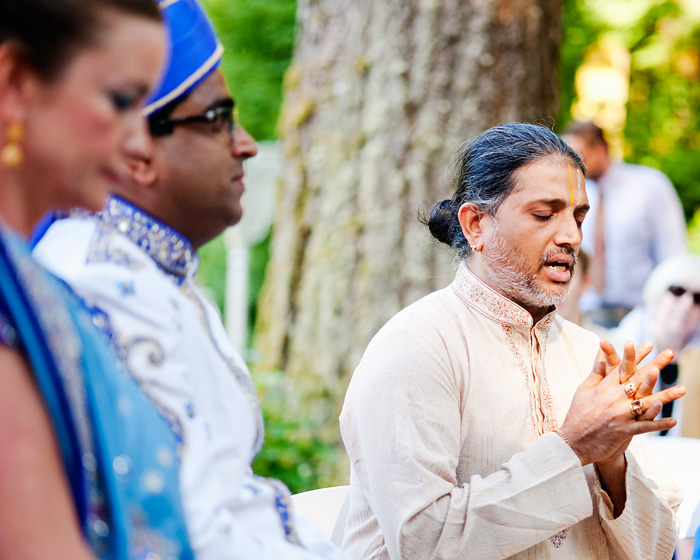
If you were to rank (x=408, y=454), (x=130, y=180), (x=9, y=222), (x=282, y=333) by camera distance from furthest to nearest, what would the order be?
(x=282, y=333) → (x=408, y=454) → (x=130, y=180) → (x=9, y=222)

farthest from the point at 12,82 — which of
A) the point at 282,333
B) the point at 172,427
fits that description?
the point at 282,333

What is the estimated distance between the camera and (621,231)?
599 cm

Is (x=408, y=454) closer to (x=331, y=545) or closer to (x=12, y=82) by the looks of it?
(x=331, y=545)

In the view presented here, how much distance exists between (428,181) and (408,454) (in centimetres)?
319

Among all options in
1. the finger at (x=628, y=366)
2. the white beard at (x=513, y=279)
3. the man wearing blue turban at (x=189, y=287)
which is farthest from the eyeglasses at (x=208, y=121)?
the finger at (x=628, y=366)

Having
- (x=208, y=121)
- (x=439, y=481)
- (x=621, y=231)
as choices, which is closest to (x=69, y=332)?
(x=208, y=121)

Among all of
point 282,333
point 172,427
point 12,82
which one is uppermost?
point 12,82

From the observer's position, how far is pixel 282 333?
18.6 feet

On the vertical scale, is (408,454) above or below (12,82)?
below

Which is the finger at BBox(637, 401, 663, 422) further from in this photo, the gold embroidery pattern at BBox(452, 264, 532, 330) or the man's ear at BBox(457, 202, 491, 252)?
the man's ear at BBox(457, 202, 491, 252)

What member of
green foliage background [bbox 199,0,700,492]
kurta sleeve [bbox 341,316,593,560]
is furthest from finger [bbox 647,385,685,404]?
green foliage background [bbox 199,0,700,492]

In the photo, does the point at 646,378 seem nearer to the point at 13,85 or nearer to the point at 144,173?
the point at 144,173

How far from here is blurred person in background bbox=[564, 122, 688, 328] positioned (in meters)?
5.95

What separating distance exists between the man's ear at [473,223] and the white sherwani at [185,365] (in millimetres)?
1063
